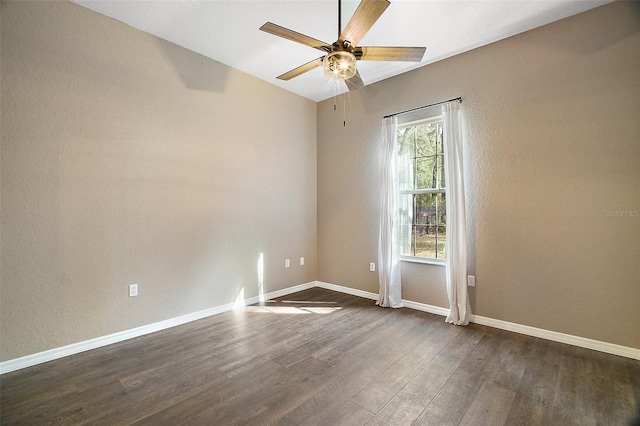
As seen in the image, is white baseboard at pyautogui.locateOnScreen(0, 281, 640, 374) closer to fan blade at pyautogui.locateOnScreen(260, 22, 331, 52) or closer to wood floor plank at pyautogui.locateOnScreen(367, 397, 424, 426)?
wood floor plank at pyautogui.locateOnScreen(367, 397, 424, 426)

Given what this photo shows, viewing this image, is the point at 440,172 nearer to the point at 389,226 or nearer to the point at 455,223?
the point at 455,223

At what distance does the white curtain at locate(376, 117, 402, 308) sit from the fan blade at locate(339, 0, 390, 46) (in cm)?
192

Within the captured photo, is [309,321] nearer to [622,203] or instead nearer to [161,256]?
[161,256]

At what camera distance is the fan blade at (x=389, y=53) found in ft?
7.00

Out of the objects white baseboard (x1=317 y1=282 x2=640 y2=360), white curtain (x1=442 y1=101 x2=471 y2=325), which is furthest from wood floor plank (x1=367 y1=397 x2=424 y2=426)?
white baseboard (x1=317 y1=282 x2=640 y2=360)

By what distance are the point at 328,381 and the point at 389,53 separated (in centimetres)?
249

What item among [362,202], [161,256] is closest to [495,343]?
[362,202]

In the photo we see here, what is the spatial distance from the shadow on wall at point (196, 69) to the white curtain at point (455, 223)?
2762 millimetres

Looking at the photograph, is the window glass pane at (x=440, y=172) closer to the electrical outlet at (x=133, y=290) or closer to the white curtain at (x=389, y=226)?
the white curtain at (x=389, y=226)

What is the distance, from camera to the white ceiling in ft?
8.39

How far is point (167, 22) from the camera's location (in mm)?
2809

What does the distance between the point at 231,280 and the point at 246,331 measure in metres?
0.86

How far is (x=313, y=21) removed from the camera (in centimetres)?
276

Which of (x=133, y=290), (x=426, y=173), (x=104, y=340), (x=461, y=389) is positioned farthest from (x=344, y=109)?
(x=104, y=340)
